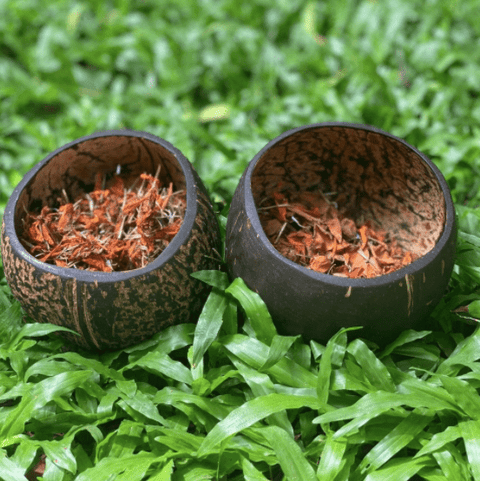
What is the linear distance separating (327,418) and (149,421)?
55cm

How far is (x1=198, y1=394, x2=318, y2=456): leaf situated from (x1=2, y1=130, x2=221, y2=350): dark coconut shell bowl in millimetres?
392

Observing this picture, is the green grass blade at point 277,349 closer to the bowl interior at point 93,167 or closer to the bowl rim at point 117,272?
the bowl rim at point 117,272

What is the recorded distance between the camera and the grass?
62.7 inches

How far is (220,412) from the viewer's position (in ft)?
5.60

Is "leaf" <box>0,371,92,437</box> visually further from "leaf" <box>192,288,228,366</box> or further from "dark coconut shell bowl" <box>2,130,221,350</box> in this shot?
"leaf" <box>192,288,228,366</box>

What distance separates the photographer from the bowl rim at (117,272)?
5.39 ft

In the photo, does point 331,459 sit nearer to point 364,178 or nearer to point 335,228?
point 335,228

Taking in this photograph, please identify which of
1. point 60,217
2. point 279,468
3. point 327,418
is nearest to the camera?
point 327,418

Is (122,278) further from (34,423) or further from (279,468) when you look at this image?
(279,468)

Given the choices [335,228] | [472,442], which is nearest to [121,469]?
[472,442]

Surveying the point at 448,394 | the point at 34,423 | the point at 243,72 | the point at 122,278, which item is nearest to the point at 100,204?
the point at 122,278

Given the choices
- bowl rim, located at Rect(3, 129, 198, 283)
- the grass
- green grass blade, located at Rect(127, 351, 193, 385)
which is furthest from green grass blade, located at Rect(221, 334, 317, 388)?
bowl rim, located at Rect(3, 129, 198, 283)

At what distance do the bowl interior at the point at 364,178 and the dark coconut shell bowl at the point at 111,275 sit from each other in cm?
31

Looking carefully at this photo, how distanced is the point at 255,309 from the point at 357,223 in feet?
2.22
